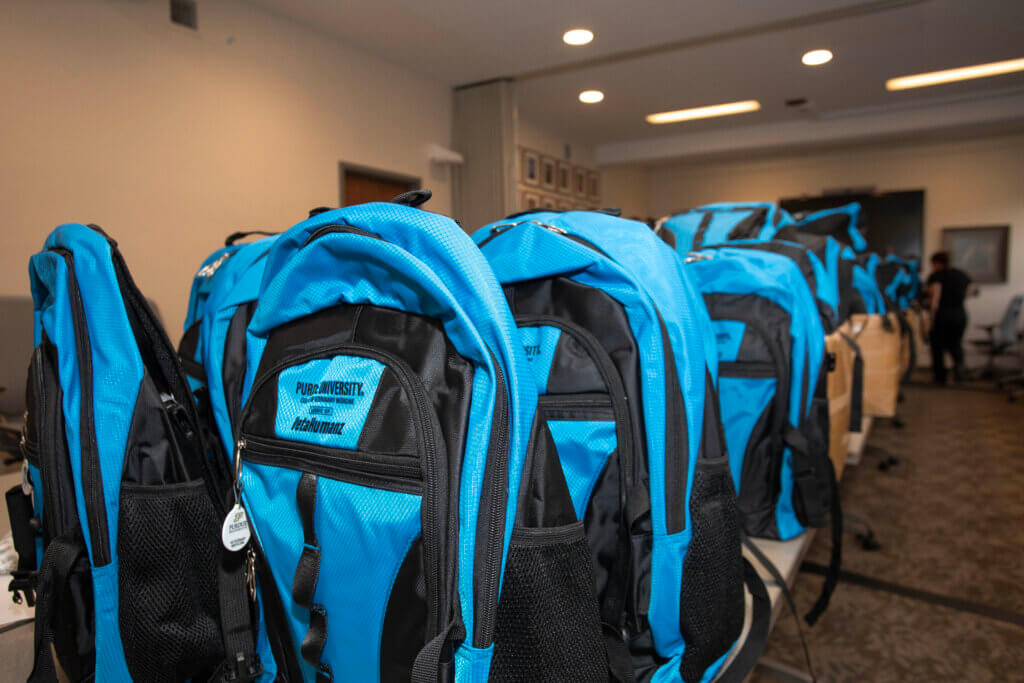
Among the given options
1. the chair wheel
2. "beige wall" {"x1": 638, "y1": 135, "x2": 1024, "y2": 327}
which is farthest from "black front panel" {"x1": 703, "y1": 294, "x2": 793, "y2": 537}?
"beige wall" {"x1": 638, "y1": 135, "x2": 1024, "y2": 327}

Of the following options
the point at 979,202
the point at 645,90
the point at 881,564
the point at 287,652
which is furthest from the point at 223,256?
the point at 979,202

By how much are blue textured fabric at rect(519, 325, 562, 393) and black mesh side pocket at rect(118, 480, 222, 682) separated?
0.49m

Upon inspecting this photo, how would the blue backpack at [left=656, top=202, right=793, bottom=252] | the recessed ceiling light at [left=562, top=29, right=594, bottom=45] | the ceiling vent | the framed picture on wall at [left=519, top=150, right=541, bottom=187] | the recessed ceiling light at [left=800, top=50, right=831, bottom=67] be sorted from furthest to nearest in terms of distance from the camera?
the framed picture on wall at [left=519, top=150, right=541, bottom=187] < the recessed ceiling light at [left=800, top=50, right=831, bottom=67] < the recessed ceiling light at [left=562, top=29, right=594, bottom=45] < the ceiling vent < the blue backpack at [left=656, top=202, right=793, bottom=252]

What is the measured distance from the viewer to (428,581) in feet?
1.78

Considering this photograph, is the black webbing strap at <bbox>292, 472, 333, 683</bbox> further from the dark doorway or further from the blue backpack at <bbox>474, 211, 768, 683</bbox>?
the dark doorway

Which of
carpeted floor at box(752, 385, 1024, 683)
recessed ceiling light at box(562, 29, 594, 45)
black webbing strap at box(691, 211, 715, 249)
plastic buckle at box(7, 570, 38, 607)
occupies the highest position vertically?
recessed ceiling light at box(562, 29, 594, 45)

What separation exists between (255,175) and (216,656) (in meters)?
3.14

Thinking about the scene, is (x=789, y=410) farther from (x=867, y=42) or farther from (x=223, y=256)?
(x=867, y=42)

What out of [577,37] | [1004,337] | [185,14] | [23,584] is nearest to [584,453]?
[23,584]

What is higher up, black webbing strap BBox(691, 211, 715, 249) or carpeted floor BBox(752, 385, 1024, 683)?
black webbing strap BBox(691, 211, 715, 249)

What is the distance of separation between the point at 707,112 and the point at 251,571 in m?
6.07

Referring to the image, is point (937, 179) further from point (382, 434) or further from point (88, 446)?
point (88, 446)

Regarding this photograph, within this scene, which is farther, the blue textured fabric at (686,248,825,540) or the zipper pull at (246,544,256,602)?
the blue textured fabric at (686,248,825,540)

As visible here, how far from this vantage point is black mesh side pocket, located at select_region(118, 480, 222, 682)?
2.40ft
